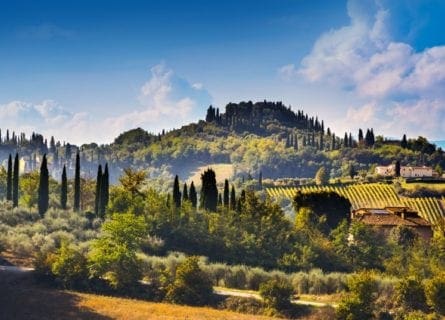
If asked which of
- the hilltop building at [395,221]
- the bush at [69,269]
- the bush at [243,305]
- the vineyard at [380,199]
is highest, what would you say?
the vineyard at [380,199]

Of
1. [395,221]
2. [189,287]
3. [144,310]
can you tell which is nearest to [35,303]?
[144,310]

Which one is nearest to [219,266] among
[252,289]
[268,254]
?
[252,289]

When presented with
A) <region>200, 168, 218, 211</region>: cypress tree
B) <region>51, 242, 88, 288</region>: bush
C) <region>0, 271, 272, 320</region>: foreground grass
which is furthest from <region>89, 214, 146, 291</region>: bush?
<region>200, 168, 218, 211</region>: cypress tree

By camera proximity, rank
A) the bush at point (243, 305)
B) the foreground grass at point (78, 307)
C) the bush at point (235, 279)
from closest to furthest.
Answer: the foreground grass at point (78, 307) < the bush at point (243, 305) < the bush at point (235, 279)

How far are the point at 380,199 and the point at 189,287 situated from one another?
108477 mm

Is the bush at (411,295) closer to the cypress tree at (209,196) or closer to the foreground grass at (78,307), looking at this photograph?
the foreground grass at (78,307)

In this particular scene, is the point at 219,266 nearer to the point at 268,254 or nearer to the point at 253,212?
the point at 268,254

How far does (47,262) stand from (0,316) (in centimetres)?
940

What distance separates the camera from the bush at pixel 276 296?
48906mm

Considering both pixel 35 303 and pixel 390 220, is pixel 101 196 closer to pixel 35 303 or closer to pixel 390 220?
pixel 35 303

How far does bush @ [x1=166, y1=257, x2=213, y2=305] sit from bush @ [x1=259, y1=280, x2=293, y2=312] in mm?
5221

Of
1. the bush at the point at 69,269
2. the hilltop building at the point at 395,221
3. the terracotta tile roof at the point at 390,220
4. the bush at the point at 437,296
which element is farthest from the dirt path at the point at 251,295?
the terracotta tile roof at the point at 390,220

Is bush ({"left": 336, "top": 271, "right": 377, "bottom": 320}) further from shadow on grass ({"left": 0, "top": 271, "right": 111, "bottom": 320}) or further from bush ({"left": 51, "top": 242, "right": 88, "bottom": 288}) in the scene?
bush ({"left": 51, "top": 242, "right": 88, "bottom": 288})

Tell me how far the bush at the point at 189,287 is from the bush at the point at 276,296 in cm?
522
